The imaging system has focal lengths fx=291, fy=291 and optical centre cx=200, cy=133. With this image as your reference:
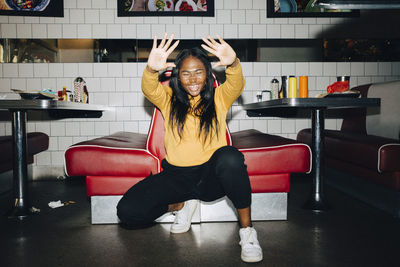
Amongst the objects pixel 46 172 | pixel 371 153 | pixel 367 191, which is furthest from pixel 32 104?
pixel 367 191

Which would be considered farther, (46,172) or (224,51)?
(46,172)

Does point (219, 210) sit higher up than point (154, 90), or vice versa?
point (154, 90)

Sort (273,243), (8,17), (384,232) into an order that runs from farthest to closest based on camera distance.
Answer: (8,17) → (384,232) → (273,243)

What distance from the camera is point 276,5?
3471 millimetres

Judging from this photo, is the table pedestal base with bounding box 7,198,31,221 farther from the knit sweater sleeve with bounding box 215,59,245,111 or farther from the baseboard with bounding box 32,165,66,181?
the knit sweater sleeve with bounding box 215,59,245,111

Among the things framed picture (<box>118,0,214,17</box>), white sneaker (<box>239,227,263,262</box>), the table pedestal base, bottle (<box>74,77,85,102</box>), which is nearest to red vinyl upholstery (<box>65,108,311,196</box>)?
white sneaker (<box>239,227,263,262</box>)

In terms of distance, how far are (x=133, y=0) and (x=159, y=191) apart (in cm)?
271

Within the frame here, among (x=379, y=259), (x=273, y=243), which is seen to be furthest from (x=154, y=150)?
(x=379, y=259)

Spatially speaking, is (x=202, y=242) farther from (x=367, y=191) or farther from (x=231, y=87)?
(x=367, y=191)

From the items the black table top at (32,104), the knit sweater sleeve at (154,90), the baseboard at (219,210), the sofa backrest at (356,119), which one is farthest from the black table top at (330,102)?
the black table top at (32,104)

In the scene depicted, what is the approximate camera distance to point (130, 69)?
3.45m

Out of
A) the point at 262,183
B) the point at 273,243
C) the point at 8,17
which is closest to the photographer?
the point at 273,243

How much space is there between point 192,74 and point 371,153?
136cm

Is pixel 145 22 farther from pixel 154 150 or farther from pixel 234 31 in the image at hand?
pixel 154 150
